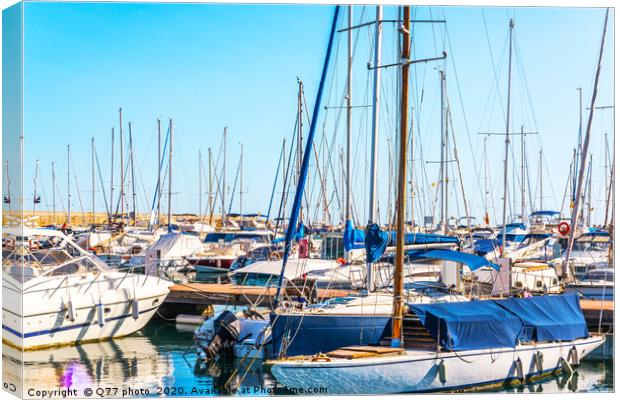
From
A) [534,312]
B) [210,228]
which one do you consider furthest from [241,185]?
[534,312]

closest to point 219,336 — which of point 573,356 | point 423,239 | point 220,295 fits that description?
point 220,295

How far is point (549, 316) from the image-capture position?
18.6 m

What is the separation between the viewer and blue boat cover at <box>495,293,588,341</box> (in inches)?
705

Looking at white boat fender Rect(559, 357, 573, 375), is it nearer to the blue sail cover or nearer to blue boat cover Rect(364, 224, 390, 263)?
blue boat cover Rect(364, 224, 390, 263)

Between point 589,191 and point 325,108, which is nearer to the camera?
point 325,108

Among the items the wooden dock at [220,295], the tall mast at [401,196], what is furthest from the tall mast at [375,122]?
the wooden dock at [220,295]

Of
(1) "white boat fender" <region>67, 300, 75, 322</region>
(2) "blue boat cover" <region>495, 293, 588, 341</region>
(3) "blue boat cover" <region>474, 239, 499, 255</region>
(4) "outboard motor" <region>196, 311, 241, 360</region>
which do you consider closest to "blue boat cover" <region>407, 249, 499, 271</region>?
(2) "blue boat cover" <region>495, 293, 588, 341</region>

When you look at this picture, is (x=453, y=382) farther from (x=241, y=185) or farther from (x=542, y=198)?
(x=241, y=185)

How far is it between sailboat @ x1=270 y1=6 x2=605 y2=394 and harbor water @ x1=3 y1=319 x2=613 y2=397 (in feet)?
1.61

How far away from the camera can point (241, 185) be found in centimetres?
6281

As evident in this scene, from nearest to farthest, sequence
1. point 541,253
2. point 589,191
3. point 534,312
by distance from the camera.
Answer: point 534,312
point 589,191
point 541,253

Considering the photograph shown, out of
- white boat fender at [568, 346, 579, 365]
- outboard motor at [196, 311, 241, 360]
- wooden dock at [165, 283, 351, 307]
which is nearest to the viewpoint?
white boat fender at [568, 346, 579, 365]

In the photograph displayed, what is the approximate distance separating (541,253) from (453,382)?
888 inches

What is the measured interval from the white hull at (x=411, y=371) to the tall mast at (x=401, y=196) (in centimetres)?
68
